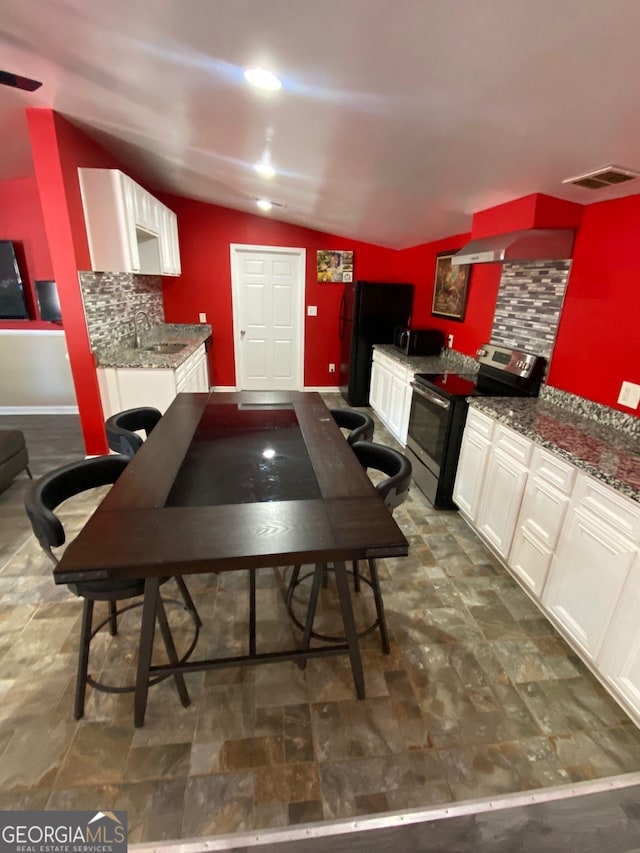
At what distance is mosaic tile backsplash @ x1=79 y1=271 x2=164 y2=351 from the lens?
300 cm

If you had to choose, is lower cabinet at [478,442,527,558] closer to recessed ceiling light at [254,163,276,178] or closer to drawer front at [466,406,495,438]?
drawer front at [466,406,495,438]

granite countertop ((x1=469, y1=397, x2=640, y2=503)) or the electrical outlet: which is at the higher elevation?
the electrical outlet

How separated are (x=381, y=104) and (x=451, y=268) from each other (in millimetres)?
2485

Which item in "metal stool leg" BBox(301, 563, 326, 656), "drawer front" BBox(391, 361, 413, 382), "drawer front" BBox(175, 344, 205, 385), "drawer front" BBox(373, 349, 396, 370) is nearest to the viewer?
"metal stool leg" BBox(301, 563, 326, 656)

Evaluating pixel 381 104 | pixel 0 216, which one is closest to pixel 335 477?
pixel 381 104

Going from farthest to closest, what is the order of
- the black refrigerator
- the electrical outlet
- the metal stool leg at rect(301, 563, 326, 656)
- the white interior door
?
the white interior door
the black refrigerator
the electrical outlet
the metal stool leg at rect(301, 563, 326, 656)

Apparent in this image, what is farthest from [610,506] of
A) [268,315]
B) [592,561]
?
[268,315]

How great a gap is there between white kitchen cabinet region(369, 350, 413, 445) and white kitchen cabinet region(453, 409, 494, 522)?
91 centimetres

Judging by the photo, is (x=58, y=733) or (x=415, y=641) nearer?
(x=58, y=733)

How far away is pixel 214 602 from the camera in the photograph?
200 cm

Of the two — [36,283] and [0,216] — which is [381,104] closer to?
[36,283]

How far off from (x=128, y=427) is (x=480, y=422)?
213 centimetres

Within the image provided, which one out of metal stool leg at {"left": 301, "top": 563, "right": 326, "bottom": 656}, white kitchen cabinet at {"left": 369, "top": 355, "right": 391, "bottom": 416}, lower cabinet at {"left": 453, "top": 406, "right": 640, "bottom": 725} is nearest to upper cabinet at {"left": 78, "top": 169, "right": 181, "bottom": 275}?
white kitchen cabinet at {"left": 369, "top": 355, "right": 391, "bottom": 416}

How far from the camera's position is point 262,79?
1.52 meters
